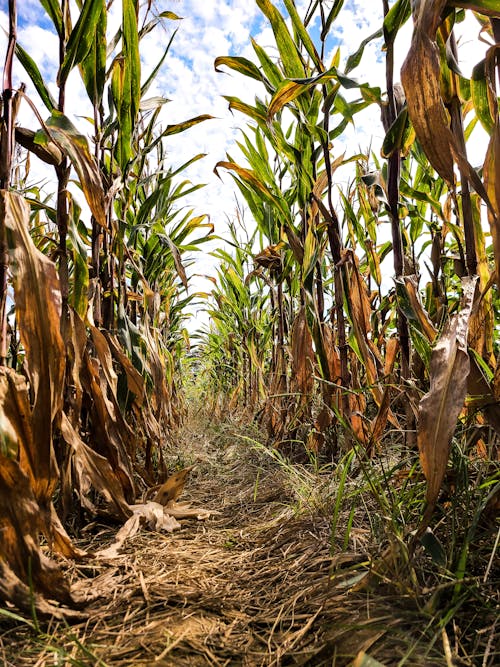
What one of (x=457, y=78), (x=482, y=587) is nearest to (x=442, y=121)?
(x=457, y=78)

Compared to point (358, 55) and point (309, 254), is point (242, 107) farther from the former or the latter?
point (309, 254)

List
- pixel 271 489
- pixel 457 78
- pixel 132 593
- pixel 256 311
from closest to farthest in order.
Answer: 1. pixel 132 593
2. pixel 457 78
3. pixel 271 489
4. pixel 256 311

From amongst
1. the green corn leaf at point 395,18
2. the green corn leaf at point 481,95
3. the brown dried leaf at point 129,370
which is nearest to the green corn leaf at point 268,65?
the green corn leaf at point 395,18

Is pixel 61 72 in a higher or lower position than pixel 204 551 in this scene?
higher

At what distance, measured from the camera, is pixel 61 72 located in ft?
3.09

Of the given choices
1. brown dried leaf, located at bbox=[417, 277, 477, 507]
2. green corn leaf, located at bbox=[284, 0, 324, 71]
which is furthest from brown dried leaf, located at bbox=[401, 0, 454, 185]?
green corn leaf, located at bbox=[284, 0, 324, 71]

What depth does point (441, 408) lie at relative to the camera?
551 mm

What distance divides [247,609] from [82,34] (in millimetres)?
1076

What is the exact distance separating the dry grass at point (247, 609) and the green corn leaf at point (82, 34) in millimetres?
972

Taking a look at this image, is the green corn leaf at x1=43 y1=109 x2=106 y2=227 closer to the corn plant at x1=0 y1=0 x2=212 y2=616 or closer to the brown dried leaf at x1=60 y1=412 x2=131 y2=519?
the corn plant at x1=0 y1=0 x2=212 y2=616

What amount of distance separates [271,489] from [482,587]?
78 centimetres

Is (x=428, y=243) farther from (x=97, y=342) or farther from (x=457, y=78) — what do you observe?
(x=97, y=342)

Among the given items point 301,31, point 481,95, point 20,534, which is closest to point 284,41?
point 301,31

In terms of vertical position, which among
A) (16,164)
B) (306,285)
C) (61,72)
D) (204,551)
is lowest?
(204,551)
